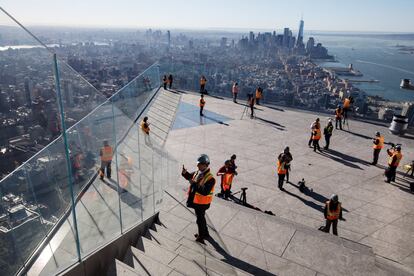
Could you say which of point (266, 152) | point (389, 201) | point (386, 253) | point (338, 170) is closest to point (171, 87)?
point (266, 152)

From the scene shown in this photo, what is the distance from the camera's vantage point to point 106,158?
19.3 ft

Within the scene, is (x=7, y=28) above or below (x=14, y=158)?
above

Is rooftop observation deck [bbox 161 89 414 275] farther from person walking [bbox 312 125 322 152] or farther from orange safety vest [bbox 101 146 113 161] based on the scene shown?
orange safety vest [bbox 101 146 113 161]

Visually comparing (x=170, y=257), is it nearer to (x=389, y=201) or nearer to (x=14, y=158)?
(x=14, y=158)

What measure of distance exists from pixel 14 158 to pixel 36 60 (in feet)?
3.52

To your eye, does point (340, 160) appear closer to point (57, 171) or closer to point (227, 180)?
point (227, 180)

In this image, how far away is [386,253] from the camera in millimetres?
6480

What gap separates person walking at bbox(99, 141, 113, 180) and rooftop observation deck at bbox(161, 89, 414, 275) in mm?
1878

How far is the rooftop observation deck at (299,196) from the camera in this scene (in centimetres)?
572

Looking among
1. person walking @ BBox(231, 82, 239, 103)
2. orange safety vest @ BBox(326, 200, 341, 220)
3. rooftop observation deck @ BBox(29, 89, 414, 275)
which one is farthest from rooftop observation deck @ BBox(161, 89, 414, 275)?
person walking @ BBox(231, 82, 239, 103)

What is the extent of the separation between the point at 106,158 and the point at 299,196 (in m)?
5.50

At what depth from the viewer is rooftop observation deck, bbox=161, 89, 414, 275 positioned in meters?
5.72

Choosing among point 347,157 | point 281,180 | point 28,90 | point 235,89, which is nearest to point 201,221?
point 28,90

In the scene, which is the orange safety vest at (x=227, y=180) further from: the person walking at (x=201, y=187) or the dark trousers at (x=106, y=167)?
the dark trousers at (x=106, y=167)
